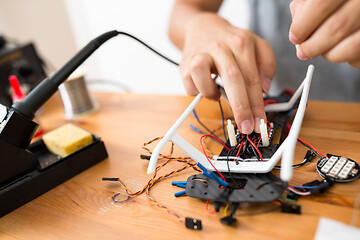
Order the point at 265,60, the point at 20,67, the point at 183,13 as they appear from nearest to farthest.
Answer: the point at 265,60 < the point at 183,13 < the point at 20,67

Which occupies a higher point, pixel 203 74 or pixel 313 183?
pixel 203 74

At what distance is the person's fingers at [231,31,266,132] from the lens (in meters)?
0.56

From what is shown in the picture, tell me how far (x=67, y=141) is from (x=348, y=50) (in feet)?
1.80

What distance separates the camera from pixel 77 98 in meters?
0.91

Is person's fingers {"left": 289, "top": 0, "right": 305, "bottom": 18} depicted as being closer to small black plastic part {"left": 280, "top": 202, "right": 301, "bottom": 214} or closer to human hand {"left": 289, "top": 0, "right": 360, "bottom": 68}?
human hand {"left": 289, "top": 0, "right": 360, "bottom": 68}

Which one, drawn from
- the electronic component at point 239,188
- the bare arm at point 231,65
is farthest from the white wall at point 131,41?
the electronic component at point 239,188

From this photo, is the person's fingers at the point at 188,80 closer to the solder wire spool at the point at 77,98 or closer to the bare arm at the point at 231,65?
the bare arm at the point at 231,65

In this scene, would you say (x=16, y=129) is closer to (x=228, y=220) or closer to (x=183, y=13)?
(x=228, y=220)

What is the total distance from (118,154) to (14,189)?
0.21m

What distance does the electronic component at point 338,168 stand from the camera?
432 millimetres

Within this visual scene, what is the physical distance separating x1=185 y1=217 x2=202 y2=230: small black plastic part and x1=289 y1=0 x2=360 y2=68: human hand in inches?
12.4

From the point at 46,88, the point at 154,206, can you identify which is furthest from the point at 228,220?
the point at 46,88

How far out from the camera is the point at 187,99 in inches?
33.7

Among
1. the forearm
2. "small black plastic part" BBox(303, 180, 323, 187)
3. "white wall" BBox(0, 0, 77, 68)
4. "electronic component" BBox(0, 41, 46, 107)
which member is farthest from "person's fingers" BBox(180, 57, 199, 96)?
"white wall" BBox(0, 0, 77, 68)
